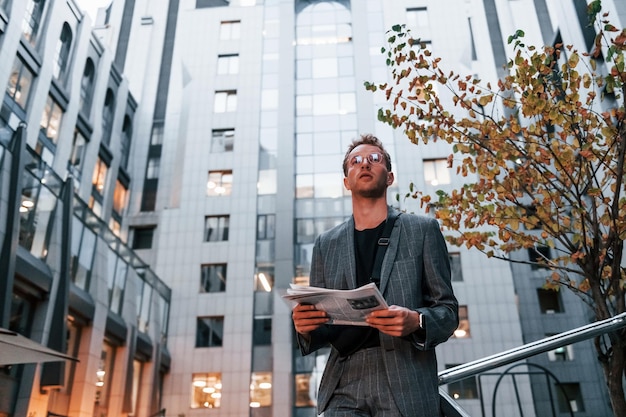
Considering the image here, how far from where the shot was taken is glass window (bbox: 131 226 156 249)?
35719 millimetres

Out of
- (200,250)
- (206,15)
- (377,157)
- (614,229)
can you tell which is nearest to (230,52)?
(206,15)

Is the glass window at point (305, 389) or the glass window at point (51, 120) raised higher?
the glass window at point (51, 120)

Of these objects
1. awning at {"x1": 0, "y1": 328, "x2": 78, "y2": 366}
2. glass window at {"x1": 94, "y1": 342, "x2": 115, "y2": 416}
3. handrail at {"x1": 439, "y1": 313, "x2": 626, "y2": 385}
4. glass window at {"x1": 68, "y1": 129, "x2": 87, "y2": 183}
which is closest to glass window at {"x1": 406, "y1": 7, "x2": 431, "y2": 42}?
glass window at {"x1": 68, "y1": 129, "x2": 87, "y2": 183}

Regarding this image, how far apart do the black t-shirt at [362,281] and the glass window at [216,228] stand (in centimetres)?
2994

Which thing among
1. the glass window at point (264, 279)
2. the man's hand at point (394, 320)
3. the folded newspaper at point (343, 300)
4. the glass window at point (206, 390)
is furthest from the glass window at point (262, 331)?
the man's hand at point (394, 320)

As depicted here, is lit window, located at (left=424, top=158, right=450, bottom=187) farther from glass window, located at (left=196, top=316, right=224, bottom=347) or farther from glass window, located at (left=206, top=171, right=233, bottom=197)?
glass window, located at (left=196, top=316, right=224, bottom=347)

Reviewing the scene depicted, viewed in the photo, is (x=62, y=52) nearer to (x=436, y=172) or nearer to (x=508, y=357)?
(x=436, y=172)

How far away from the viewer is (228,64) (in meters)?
38.1

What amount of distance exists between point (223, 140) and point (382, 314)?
34.1 meters

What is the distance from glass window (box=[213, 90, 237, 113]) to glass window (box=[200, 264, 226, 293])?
1110cm

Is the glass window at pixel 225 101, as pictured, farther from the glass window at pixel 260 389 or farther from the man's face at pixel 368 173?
the man's face at pixel 368 173

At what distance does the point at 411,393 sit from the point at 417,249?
767 mm

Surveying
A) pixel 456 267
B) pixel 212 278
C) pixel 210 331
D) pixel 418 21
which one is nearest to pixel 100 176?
pixel 212 278

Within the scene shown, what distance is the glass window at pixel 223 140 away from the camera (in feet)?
116
